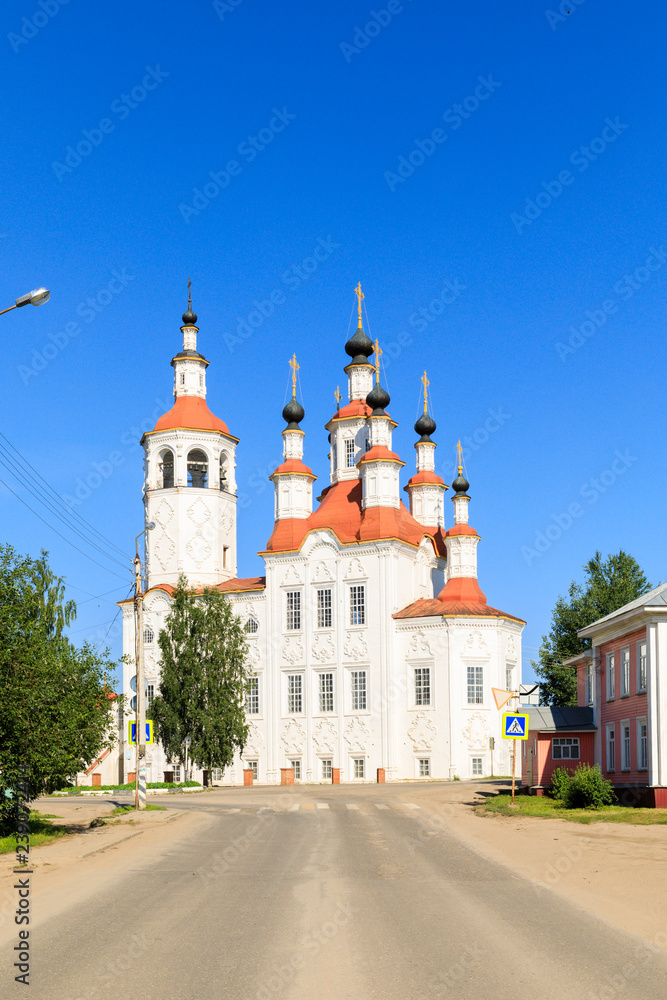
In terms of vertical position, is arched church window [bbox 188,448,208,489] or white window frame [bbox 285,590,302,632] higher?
arched church window [bbox 188,448,208,489]

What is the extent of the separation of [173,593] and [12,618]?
37.6 metres

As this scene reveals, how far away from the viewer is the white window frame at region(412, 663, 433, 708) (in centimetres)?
5733

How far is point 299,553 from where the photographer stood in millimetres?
61281

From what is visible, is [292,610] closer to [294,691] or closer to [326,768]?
[294,691]

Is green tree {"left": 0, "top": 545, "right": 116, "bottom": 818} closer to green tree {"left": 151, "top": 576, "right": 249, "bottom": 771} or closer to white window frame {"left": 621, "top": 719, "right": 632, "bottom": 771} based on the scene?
white window frame {"left": 621, "top": 719, "right": 632, "bottom": 771}

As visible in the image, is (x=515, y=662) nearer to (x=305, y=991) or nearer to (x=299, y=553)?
(x=299, y=553)

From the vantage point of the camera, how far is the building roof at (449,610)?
57.3m

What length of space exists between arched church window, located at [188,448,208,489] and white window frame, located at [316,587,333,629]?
37.3ft

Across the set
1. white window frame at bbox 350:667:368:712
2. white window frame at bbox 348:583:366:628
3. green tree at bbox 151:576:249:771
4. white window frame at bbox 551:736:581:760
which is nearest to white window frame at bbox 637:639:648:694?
white window frame at bbox 551:736:581:760

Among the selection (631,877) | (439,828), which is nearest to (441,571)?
(439,828)

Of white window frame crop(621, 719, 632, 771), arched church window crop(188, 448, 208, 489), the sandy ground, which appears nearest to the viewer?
the sandy ground

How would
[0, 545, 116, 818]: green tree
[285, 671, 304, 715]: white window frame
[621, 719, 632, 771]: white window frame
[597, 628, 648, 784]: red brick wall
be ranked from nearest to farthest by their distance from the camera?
[0, 545, 116, 818]: green tree, [597, 628, 648, 784]: red brick wall, [621, 719, 632, 771]: white window frame, [285, 671, 304, 715]: white window frame

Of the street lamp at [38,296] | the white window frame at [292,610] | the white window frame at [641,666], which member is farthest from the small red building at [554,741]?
the street lamp at [38,296]

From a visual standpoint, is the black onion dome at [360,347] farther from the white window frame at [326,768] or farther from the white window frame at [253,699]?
the white window frame at [326,768]
